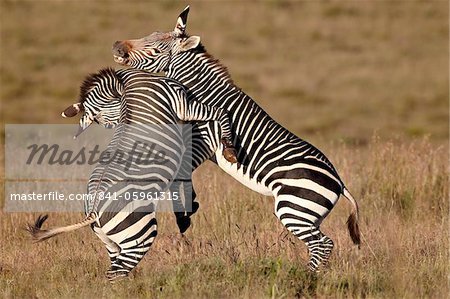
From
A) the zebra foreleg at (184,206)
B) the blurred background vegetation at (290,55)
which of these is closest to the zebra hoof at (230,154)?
the zebra foreleg at (184,206)

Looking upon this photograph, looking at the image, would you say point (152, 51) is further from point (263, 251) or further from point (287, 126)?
point (287, 126)

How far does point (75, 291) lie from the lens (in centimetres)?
732

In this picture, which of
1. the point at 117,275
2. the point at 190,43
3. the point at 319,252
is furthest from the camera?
the point at 190,43

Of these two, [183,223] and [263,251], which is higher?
[183,223]

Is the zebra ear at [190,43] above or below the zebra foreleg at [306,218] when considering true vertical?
above

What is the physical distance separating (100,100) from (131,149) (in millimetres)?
963

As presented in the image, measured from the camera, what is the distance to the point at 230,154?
7977mm

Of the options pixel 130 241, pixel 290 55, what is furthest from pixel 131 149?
pixel 290 55

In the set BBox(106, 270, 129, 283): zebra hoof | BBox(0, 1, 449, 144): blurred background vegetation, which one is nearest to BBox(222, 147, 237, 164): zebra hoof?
BBox(106, 270, 129, 283): zebra hoof

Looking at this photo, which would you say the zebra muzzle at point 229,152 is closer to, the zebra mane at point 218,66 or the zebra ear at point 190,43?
the zebra mane at point 218,66

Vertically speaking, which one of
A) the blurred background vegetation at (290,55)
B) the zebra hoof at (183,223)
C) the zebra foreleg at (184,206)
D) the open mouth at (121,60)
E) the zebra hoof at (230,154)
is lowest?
the zebra hoof at (183,223)

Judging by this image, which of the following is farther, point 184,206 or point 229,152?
point 184,206

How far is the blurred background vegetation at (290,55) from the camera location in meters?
24.2

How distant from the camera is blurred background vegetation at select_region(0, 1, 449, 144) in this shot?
79.5 ft
